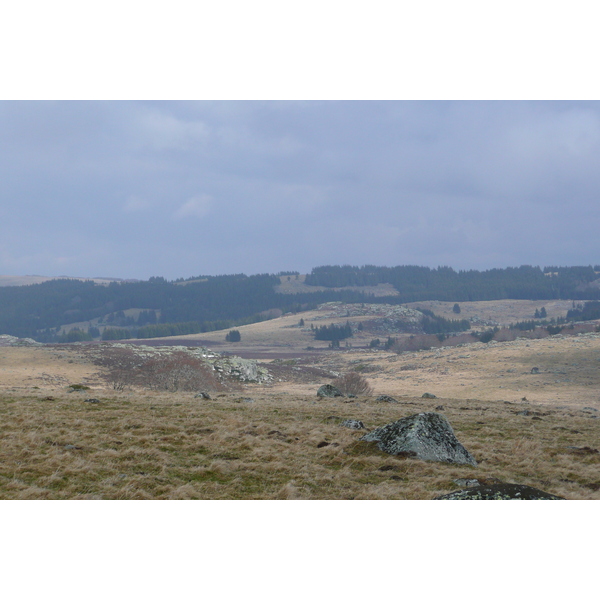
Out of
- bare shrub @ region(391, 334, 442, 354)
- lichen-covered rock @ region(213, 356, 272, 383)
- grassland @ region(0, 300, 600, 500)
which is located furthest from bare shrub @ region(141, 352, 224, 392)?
bare shrub @ region(391, 334, 442, 354)

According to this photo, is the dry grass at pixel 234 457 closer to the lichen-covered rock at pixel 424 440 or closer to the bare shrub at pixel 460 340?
the lichen-covered rock at pixel 424 440

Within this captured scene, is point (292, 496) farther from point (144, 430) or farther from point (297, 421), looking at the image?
point (297, 421)

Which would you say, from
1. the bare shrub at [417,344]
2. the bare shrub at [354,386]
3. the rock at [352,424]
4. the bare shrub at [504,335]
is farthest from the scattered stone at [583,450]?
the bare shrub at [417,344]

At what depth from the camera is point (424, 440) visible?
1468cm

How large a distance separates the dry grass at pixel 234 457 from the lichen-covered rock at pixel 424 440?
515mm

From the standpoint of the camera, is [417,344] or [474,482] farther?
[417,344]

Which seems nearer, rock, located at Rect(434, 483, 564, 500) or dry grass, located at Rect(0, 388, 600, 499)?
rock, located at Rect(434, 483, 564, 500)

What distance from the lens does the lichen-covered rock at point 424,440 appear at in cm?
1436

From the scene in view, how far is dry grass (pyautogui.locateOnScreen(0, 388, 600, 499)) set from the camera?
37.2 feet

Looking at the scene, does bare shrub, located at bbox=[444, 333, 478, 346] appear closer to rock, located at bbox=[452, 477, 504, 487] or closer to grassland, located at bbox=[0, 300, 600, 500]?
grassland, located at bbox=[0, 300, 600, 500]

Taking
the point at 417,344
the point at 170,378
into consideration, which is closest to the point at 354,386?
the point at 170,378

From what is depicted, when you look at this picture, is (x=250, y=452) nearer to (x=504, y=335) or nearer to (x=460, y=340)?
(x=504, y=335)

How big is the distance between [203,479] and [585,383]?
217 ft

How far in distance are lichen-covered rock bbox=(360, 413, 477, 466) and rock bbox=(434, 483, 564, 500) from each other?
11.6ft
